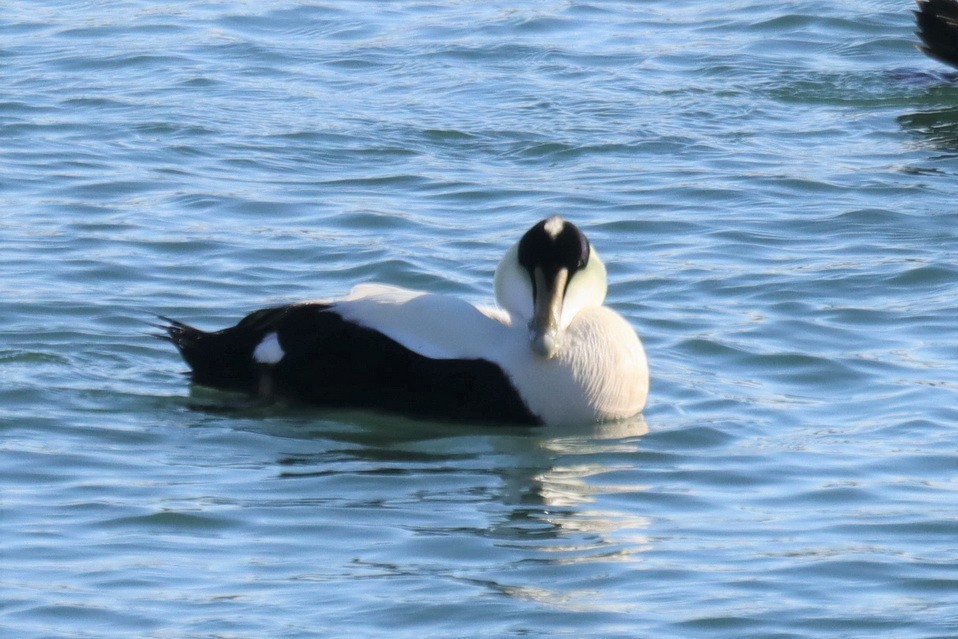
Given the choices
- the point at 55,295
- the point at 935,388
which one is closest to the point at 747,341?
the point at 935,388

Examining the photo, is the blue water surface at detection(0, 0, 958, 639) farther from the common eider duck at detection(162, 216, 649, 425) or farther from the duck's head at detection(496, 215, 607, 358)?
the duck's head at detection(496, 215, 607, 358)

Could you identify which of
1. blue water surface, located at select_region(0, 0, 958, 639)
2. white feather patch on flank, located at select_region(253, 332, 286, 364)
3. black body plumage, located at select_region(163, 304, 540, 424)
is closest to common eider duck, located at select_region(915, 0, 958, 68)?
blue water surface, located at select_region(0, 0, 958, 639)

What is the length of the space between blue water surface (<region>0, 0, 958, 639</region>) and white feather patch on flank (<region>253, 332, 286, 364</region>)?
17 centimetres

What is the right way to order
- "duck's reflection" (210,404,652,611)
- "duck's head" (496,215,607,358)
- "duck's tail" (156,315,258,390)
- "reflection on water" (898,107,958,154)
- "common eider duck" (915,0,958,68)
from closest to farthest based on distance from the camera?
"duck's reflection" (210,404,652,611) < "duck's head" (496,215,607,358) < "duck's tail" (156,315,258,390) < "reflection on water" (898,107,958,154) < "common eider duck" (915,0,958,68)

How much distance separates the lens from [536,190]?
9555mm

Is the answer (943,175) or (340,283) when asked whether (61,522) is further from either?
(943,175)

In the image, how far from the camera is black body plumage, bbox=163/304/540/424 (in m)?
6.51

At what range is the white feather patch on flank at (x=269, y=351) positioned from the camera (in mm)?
6781

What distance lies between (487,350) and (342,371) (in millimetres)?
503

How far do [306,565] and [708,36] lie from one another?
27.7 feet

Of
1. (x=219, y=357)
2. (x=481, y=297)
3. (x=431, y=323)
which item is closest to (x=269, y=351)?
(x=219, y=357)

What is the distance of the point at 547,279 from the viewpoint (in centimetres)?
643

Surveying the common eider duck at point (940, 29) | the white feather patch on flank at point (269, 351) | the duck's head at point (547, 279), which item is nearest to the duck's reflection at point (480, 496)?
the white feather patch on flank at point (269, 351)

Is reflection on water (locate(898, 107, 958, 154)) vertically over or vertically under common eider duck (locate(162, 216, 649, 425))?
over
